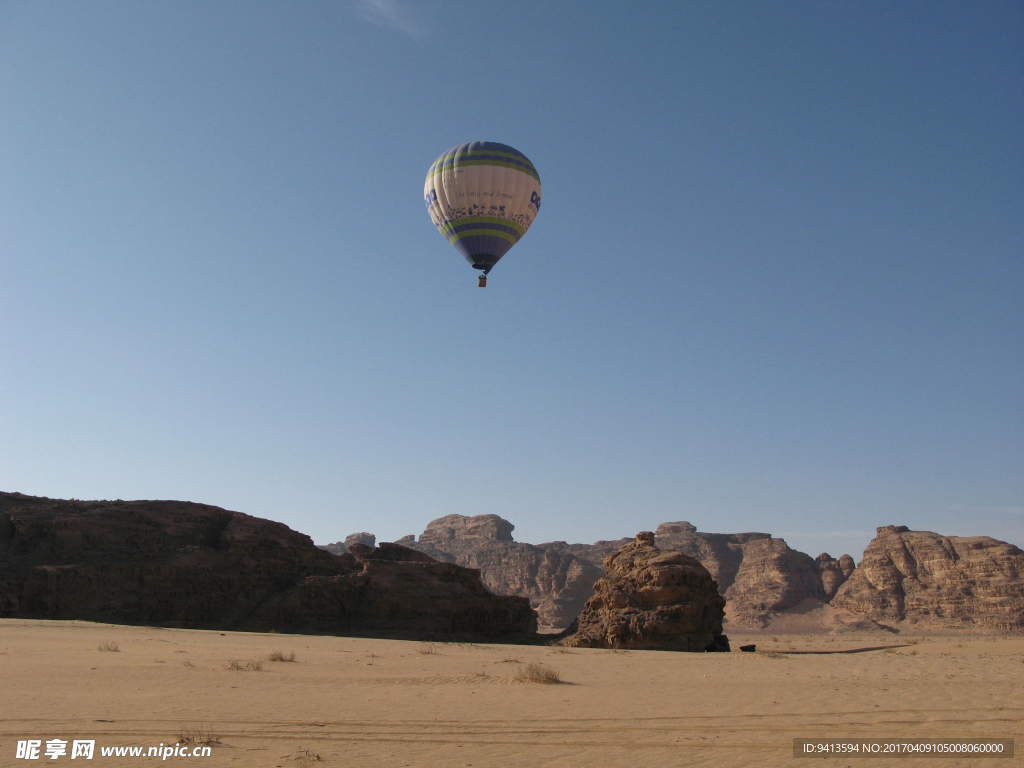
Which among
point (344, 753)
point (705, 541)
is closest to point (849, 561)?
point (705, 541)

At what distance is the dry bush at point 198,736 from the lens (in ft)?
25.0

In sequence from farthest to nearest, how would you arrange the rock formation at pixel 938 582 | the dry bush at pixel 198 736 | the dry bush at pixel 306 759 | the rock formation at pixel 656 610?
the rock formation at pixel 938 582, the rock formation at pixel 656 610, the dry bush at pixel 198 736, the dry bush at pixel 306 759

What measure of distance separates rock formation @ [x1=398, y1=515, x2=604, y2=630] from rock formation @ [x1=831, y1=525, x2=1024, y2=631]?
32641 millimetres

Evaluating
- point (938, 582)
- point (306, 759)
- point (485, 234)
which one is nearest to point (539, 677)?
point (306, 759)

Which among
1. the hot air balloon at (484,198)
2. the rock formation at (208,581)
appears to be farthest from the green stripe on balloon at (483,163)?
the rock formation at (208,581)

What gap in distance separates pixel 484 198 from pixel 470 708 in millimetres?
23240

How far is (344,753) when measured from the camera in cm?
745

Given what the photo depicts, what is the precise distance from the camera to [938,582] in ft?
259

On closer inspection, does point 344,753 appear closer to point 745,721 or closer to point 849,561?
point 745,721

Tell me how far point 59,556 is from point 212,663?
23.6 metres

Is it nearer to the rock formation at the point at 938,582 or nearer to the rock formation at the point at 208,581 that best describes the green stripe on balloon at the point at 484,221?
the rock formation at the point at 208,581

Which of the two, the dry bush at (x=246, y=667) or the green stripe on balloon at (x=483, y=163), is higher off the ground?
the green stripe on balloon at (x=483, y=163)

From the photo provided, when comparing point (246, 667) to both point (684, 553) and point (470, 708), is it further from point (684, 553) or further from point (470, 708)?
point (684, 553)

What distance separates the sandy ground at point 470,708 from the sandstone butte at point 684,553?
2657 inches
